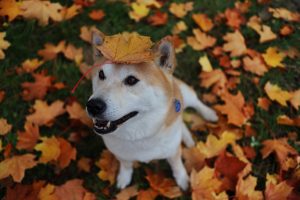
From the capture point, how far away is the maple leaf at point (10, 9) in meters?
3.38

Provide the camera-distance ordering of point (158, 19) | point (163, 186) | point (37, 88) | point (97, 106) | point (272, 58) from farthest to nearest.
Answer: point (158, 19) < point (272, 58) < point (37, 88) < point (163, 186) < point (97, 106)

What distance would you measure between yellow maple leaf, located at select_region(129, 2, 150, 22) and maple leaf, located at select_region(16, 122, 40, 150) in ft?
5.18

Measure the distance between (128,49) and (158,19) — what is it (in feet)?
6.18

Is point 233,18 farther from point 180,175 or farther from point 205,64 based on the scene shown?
point 180,175

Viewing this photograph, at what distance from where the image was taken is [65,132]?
3154 millimetres

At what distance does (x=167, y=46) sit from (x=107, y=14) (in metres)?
1.95

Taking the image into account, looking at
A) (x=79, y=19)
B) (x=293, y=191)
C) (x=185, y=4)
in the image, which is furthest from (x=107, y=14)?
(x=293, y=191)

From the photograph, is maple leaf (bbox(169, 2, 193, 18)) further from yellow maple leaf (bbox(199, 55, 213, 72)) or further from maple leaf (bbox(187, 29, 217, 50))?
yellow maple leaf (bbox(199, 55, 213, 72))

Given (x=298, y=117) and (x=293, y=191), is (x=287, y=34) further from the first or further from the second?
(x=293, y=191)

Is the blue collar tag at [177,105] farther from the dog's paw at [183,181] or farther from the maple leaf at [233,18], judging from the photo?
the maple leaf at [233,18]

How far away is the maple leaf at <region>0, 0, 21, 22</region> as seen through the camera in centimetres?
338

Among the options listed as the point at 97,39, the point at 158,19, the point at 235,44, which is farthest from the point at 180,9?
the point at 97,39

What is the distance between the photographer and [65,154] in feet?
9.40

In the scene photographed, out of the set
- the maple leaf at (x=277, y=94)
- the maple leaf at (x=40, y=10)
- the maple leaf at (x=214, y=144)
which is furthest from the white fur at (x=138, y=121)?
the maple leaf at (x=40, y=10)
